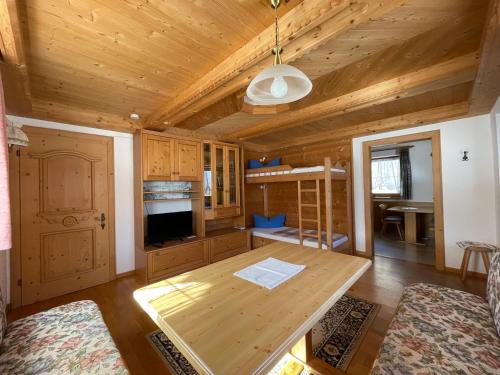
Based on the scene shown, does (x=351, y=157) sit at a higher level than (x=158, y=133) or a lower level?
lower

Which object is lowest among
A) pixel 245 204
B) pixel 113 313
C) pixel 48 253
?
pixel 113 313

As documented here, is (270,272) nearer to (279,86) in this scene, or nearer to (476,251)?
(279,86)

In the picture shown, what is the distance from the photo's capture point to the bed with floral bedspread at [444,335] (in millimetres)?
1021

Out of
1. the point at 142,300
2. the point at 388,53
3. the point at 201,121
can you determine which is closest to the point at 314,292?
the point at 142,300

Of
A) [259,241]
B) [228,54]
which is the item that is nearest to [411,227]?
[259,241]

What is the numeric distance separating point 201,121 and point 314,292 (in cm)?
287

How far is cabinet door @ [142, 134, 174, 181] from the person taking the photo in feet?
10.0

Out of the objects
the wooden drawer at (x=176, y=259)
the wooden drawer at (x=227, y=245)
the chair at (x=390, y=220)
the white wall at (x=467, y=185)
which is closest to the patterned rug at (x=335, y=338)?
the wooden drawer at (x=176, y=259)

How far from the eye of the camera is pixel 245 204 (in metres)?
4.61

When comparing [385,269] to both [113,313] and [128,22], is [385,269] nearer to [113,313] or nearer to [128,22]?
[113,313]

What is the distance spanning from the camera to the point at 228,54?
5.65 feet

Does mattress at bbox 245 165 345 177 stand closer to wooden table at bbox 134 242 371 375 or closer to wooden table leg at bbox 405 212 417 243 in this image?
wooden table at bbox 134 242 371 375

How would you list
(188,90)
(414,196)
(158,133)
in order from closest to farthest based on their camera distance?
(188,90), (158,133), (414,196)

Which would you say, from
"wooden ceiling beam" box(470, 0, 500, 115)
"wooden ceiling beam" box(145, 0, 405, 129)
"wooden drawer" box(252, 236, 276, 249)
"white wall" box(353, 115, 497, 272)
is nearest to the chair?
"white wall" box(353, 115, 497, 272)
